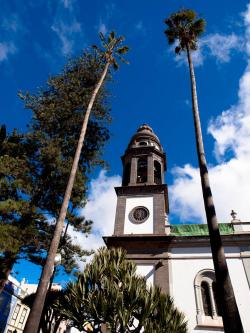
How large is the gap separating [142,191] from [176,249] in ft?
17.5

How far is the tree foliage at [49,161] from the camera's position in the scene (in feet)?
44.6

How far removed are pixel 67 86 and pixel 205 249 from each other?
14893 mm

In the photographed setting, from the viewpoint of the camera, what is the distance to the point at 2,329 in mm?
28016

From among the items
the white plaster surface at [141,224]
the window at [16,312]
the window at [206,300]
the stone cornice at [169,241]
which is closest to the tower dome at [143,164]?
the white plaster surface at [141,224]

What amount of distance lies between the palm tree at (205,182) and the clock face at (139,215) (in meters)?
10.1

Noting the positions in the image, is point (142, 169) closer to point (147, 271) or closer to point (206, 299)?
point (147, 271)

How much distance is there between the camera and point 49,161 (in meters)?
15.7

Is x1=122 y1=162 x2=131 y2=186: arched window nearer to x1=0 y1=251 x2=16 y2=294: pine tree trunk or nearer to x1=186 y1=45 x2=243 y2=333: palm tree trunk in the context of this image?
x1=0 y1=251 x2=16 y2=294: pine tree trunk

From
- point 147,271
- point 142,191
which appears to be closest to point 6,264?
point 147,271

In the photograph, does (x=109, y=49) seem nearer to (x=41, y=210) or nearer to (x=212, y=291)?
(x=41, y=210)

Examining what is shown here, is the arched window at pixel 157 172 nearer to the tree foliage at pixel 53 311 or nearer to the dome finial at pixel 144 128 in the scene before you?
the dome finial at pixel 144 128

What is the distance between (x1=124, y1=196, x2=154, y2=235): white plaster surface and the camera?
61.8 feet

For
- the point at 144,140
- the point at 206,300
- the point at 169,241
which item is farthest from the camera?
the point at 144,140

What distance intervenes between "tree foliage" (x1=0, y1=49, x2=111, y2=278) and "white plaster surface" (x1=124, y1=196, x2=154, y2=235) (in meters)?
3.37
